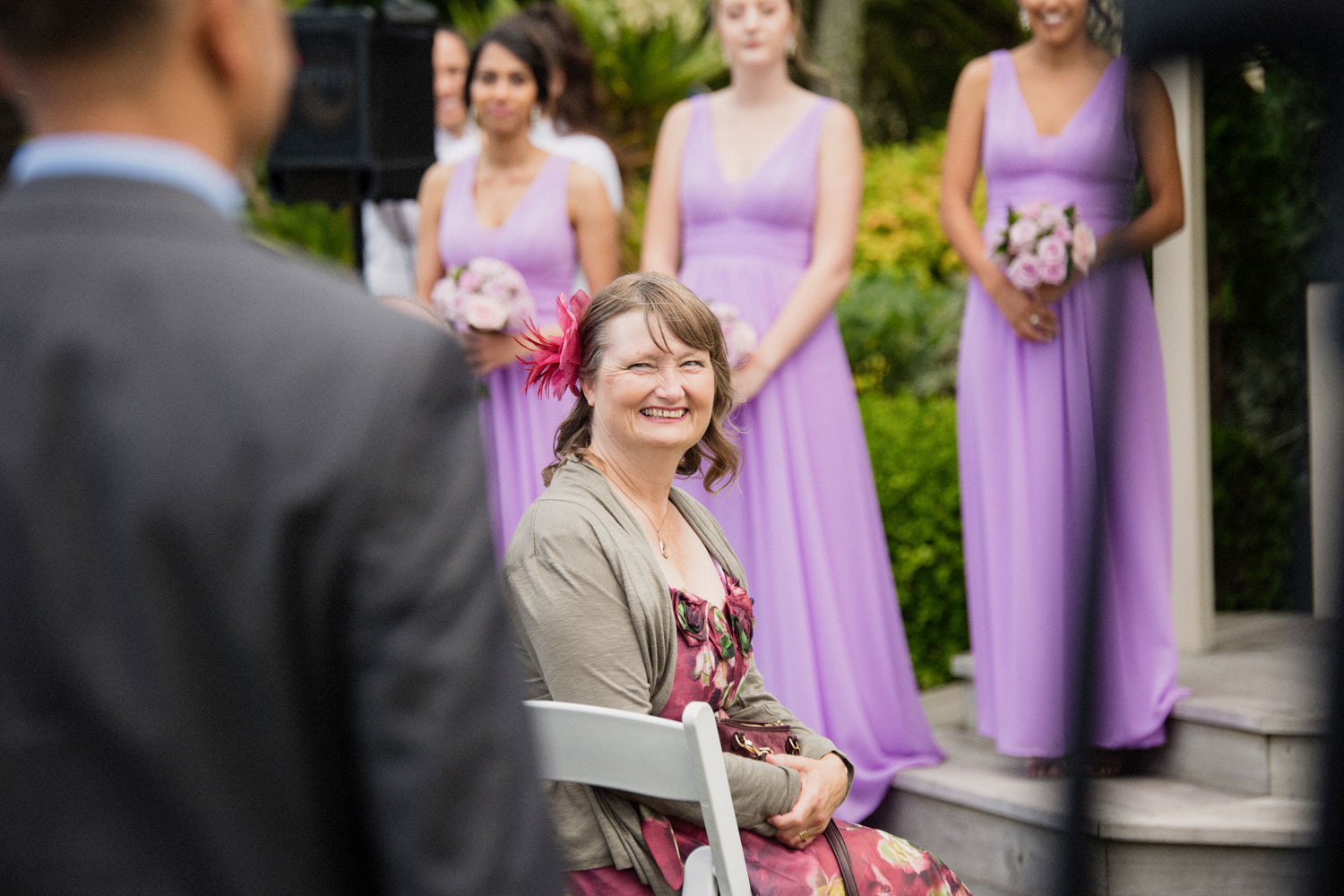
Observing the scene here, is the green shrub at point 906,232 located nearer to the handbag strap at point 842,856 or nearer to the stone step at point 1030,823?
the stone step at point 1030,823

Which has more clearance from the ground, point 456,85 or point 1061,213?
point 456,85

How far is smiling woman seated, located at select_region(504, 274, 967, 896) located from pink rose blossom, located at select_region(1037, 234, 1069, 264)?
141 cm

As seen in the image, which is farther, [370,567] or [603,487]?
[603,487]

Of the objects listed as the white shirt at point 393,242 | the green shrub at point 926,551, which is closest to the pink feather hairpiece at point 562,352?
Answer: the green shrub at point 926,551

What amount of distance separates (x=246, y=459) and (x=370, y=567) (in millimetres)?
106

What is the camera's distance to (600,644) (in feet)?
8.10

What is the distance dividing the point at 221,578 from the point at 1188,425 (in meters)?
4.31

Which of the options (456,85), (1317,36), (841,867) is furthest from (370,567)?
(456,85)

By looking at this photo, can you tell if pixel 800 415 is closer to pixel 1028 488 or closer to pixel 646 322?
pixel 1028 488

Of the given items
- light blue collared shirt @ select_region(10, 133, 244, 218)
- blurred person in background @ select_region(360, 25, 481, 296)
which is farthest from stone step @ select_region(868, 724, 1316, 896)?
blurred person in background @ select_region(360, 25, 481, 296)

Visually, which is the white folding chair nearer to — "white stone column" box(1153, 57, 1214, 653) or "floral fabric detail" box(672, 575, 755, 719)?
"floral fabric detail" box(672, 575, 755, 719)

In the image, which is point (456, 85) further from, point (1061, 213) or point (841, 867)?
point (841, 867)

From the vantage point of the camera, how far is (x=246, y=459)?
3.13 ft

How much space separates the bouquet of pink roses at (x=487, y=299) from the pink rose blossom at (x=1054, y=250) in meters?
1.62
